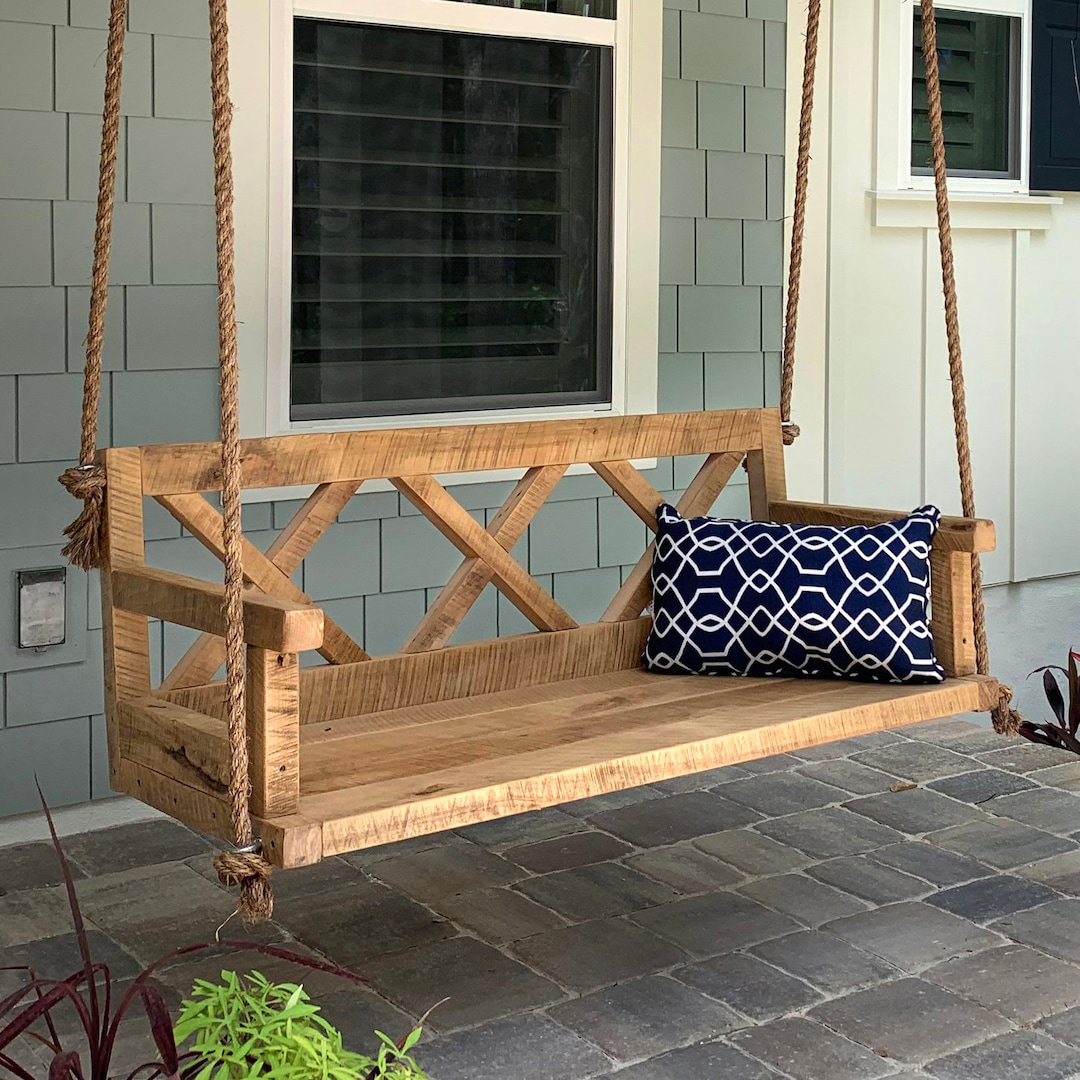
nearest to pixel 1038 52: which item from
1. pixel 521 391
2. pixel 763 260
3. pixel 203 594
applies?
pixel 763 260

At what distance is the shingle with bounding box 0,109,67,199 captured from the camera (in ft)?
11.0

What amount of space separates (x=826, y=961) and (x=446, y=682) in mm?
894

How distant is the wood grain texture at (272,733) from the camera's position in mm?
2141

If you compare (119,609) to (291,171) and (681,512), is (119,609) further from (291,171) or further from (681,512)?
Result: (291,171)

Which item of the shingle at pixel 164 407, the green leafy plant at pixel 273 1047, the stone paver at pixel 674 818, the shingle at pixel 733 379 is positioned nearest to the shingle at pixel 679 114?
the shingle at pixel 733 379

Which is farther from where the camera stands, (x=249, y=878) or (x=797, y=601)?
(x=797, y=601)

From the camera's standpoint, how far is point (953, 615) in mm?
2977

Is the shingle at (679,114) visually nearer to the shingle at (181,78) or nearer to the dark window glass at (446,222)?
the dark window glass at (446,222)

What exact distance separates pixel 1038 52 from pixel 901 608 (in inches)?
125

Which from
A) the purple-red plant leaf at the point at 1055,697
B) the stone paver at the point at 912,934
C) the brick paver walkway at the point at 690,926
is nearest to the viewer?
the brick paver walkway at the point at 690,926

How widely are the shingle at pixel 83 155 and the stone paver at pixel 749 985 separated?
7.16 feet

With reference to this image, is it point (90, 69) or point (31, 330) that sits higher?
point (90, 69)

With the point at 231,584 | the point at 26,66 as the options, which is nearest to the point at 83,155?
the point at 26,66

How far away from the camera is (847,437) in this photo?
4.98 metres
